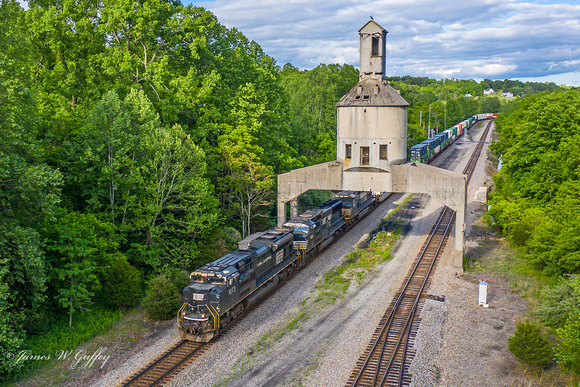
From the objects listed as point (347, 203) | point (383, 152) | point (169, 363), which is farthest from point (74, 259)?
point (347, 203)

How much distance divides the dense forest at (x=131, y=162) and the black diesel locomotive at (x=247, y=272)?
4147 mm

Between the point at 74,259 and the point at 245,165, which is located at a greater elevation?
the point at 245,165

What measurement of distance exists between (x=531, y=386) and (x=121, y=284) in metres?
21.5

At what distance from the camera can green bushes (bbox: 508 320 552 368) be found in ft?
66.8

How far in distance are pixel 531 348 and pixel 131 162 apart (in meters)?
24.5

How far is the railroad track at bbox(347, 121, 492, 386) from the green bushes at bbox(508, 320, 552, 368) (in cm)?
459

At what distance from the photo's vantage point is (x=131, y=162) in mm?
30484

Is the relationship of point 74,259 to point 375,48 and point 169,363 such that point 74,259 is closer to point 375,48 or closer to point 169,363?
point 169,363

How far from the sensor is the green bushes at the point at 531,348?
20.4 m

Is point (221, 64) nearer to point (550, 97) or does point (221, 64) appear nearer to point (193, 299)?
point (193, 299)

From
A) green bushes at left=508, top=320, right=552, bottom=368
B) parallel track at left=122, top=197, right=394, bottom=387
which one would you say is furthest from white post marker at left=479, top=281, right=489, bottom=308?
parallel track at left=122, top=197, right=394, bottom=387

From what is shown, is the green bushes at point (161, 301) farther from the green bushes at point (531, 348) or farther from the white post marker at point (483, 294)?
the white post marker at point (483, 294)

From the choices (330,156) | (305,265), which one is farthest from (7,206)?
(330,156)

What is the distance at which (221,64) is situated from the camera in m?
44.4
